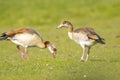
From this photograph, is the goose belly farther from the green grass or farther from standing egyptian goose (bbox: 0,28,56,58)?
standing egyptian goose (bbox: 0,28,56,58)

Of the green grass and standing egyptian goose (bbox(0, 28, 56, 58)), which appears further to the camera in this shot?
standing egyptian goose (bbox(0, 28, 56, 58))

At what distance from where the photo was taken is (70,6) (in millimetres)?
32594

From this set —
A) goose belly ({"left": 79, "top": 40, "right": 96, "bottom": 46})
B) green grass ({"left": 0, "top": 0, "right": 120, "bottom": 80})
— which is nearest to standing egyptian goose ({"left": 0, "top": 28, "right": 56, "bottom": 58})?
green grass ({"left": 0, "top": 0, "right": 120, "bottom": 80})

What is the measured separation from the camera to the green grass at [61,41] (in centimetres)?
1210

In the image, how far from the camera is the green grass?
12.1 metres

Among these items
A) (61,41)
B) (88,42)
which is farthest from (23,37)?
(61,41)

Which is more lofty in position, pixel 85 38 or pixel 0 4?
pixel 0 4

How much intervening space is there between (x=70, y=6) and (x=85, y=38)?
1888cm

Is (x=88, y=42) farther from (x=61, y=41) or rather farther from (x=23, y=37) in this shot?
(x=61, y=41)

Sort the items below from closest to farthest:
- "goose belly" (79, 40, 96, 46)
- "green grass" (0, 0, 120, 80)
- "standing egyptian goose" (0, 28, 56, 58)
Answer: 1. "green grass" (0, 0, 120, 80)
2. "goose belly" (79, 40, 96, 46)
3. "standing egyptian goose" (0, 28, 56, 58)

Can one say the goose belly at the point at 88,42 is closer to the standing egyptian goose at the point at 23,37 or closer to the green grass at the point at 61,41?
the green grass at the point at 61,41

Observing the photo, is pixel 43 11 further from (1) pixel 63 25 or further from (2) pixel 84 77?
(2) pixel 84 77

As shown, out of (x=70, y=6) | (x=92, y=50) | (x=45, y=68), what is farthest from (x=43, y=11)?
(x=45, y=68)

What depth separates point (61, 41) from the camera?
21.5 metres
